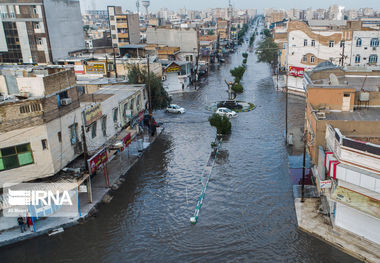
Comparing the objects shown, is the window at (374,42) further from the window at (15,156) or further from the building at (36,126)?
the window at (15,156)

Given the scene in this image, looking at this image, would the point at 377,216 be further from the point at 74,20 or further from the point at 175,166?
the point at 74,20

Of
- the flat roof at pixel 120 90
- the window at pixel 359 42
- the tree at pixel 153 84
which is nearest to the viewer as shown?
the flat roof at pixel 120 90

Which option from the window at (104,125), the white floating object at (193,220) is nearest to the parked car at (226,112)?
the window at (104,125)

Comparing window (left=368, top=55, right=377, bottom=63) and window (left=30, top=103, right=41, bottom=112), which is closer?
window (left=30, top=103, right=41, bottom=112)

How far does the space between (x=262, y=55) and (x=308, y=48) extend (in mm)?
21958

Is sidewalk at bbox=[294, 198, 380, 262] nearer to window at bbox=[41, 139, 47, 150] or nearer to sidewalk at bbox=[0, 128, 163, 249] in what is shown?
sidewalk at bbox=[0, 128, 163, 249]

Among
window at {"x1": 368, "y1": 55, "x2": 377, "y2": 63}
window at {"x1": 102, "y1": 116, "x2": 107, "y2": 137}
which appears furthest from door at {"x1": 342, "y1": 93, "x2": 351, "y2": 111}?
window at {"x1": 368, "y1": 55, "x2": 377, "y2": 63}

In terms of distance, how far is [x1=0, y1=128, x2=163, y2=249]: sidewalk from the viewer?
16.8m

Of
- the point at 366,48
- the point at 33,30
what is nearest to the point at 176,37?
the point at 33,30

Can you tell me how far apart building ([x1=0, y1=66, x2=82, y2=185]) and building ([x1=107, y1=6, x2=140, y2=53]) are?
193 feet

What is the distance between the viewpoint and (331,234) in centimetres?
1620

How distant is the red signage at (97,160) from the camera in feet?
62.6

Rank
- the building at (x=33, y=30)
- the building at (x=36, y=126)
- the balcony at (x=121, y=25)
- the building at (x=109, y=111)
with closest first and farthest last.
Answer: the building at (x=36, y=126)
the building at (x=109, y=111)
the building at (x=33, y=30)
the balcony at (x=121, y=25)

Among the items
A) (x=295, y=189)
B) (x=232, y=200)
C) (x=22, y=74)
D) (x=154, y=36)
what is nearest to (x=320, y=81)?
(x=295, y=189)
